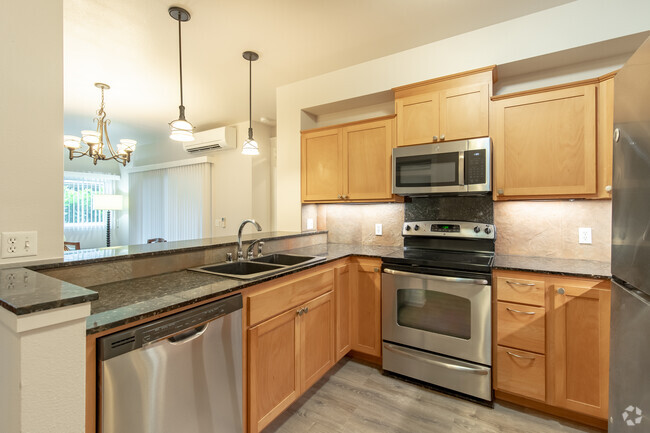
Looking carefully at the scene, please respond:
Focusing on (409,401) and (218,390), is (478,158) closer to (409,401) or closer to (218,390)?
(409,401)

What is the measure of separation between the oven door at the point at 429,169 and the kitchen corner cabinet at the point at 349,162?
0.15m

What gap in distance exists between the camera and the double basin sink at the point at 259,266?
1743 millimetres

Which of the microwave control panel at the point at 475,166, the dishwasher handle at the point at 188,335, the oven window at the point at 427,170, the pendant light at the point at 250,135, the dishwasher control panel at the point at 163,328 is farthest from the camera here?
the pendant light at the point at 250,135

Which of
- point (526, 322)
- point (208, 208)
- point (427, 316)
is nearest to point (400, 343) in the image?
point (427, 316)

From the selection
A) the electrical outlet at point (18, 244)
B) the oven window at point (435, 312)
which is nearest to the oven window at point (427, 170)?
the oven window at point (435, 312)

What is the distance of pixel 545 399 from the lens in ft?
5.94

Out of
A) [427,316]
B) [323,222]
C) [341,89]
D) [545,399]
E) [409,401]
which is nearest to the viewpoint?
[545,399]

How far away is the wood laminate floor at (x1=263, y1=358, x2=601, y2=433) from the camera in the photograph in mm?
1759

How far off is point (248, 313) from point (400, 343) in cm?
133

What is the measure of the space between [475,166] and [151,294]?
87.4 inches

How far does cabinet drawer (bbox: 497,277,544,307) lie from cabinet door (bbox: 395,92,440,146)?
1226 mm

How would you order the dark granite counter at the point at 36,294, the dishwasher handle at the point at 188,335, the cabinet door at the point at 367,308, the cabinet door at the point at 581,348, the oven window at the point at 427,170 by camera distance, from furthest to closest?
1. the cabinet door at the point at 367,308
2. the oven window at the point at 427,170
3. the cabinet door at the point at 581,348
4. the dishwasher handle at the point at 188,335
5. the dark granite counter at the point at 36,294

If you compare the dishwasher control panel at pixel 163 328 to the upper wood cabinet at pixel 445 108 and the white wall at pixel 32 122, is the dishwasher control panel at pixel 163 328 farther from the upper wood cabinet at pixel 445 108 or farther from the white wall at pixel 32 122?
the upper wood cabinet at pixel 445 108

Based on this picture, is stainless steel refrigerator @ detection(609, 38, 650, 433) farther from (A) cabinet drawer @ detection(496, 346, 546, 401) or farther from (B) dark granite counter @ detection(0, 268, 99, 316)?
(B) dark granite counter @ detection(0, 268, 99, 316)
